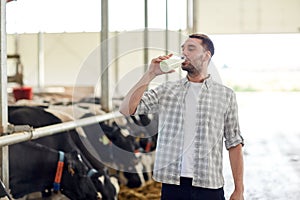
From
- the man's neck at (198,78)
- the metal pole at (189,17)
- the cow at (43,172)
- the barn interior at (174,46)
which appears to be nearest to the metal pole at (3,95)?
the cow at (43,172)

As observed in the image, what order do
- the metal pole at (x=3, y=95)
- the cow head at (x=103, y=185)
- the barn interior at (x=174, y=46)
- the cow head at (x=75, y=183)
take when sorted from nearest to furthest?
the metal pole at (x=3, y=95), the cow head at (x=75, y=183), the cow head at (x=103, y=185), the barn interior at (x=174, y=46)

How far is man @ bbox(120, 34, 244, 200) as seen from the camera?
252cm

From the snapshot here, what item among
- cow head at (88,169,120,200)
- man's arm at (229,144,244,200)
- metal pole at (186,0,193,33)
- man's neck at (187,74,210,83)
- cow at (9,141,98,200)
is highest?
metal pole at (186,0,193,33)

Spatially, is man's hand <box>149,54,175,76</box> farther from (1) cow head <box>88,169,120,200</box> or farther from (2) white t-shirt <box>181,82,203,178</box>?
(1) cow head <box>88,169,120,200</box>

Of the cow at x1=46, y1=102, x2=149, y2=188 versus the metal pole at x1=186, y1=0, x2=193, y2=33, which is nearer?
the cow at x1=46, y1=102, x2=149, y2=188

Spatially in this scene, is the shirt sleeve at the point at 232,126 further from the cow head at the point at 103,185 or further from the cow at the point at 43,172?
the cow head at the point at 103,185

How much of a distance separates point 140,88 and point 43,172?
2.23m

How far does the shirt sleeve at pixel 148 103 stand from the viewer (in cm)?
258

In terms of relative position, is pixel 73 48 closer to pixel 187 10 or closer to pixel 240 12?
pixel 240 12

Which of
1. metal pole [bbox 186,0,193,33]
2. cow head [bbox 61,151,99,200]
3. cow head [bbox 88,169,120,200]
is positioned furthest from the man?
metal pole [bbox 186,0,193,33]

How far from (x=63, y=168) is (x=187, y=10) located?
8.37 m

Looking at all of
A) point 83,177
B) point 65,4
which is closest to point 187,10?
A: point 65,4

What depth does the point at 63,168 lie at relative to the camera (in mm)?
4395

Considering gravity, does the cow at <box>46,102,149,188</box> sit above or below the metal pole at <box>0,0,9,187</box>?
below
